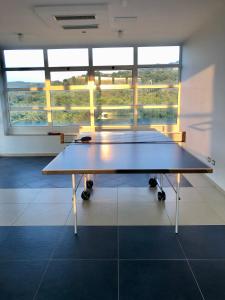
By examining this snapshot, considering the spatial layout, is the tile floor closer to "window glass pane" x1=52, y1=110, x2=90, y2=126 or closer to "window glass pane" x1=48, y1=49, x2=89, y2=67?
"window glass pane" x1=52, y1=110, x2=90, y2=126

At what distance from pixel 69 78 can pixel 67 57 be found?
49cm

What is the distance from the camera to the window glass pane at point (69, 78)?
5.95m

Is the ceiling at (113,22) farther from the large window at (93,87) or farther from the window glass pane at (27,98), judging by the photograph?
the window glass pane at (27,98)

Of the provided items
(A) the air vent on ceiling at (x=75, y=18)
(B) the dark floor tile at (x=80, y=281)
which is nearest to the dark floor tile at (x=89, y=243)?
(B) the dark floor tile at (x=80, y=281)

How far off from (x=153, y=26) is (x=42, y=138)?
3.61 metres

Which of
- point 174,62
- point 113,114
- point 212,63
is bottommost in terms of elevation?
point 113,114

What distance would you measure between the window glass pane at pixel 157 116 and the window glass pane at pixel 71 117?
1.36 meters

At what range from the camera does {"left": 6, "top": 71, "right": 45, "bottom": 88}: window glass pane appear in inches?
235

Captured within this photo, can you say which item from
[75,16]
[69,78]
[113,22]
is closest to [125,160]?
[75,16]

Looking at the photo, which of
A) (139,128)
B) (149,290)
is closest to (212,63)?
(139,128)

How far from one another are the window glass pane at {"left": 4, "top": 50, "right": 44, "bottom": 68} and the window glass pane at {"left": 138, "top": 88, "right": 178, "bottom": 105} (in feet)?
8.44

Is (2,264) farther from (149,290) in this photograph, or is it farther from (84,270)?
(149,290)

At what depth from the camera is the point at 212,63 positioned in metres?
3.94

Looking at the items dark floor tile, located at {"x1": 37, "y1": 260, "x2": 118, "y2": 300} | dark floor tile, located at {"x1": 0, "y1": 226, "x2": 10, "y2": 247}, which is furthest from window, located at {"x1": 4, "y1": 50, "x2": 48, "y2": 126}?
dark floor tile, located at {"x1": 37, "y1": 260, "x2": 118, "y2": 300}
